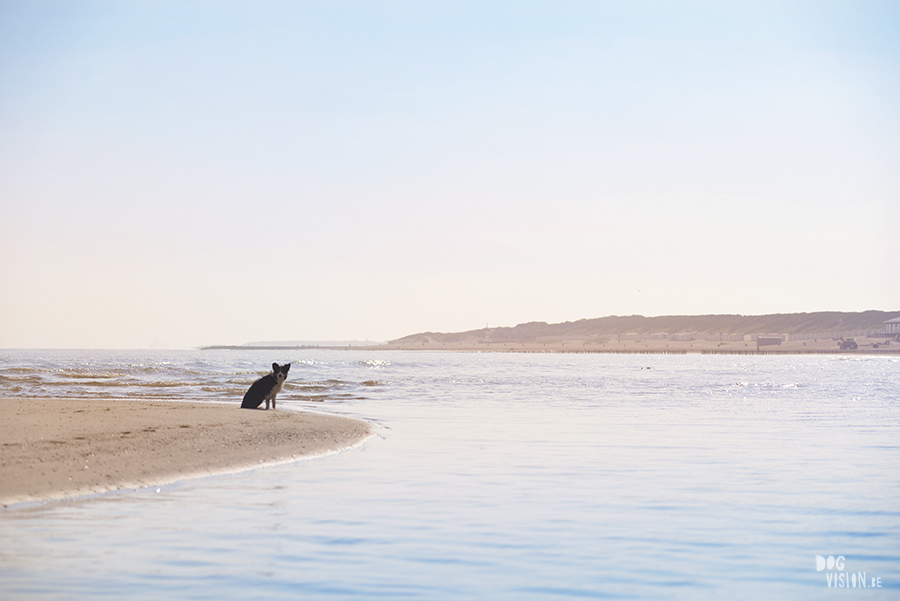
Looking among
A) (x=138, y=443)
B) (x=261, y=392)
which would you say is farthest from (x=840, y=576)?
(x=261, y=392)

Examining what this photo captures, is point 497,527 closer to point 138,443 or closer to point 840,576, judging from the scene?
point 840,576

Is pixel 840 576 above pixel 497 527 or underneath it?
underneath

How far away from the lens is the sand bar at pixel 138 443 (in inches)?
445

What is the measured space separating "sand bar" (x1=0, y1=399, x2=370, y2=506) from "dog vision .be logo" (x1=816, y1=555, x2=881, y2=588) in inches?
351

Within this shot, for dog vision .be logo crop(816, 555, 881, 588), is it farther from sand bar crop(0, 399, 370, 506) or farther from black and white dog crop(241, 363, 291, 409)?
black and white dog crop(241, 363, 291, 409)

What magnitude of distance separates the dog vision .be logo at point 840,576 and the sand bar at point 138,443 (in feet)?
29.3

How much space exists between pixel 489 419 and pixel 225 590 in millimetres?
17151

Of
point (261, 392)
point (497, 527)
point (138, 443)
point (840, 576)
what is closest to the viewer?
point (840, 576)

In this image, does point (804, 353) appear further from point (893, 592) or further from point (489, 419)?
point (893, 592)

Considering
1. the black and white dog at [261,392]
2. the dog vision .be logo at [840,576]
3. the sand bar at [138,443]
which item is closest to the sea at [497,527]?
the dog vision .be logo at [840,576]

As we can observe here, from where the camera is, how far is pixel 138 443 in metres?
14.8

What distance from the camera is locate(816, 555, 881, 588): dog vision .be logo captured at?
738 centimetres

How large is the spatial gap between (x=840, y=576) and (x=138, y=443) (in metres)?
12.0

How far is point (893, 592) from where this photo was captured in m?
7.19
